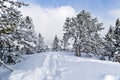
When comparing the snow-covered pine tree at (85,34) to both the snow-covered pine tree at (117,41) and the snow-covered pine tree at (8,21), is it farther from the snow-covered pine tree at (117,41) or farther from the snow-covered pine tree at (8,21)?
the snow-covered pine tree at (8,21)

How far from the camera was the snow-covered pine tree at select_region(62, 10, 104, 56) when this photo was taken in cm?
5066

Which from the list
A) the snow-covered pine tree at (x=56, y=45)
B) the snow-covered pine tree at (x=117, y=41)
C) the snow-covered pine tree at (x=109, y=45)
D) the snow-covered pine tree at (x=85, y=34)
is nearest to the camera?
the snow-covered pine tree at (x=117, y=41)

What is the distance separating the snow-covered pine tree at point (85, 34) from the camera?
50.7m

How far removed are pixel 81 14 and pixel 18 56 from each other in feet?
121

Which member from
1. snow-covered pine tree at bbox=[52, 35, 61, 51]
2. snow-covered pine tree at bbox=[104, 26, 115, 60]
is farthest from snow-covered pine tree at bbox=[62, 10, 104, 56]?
snow-covered pine tree at bbox=[52, 35, 61, 51]

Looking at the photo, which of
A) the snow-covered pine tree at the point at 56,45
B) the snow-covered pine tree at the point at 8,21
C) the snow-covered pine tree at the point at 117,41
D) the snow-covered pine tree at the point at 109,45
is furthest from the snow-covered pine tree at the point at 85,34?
the snow-covered pine tree at the point at 8,21

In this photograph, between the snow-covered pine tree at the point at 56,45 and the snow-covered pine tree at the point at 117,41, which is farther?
the snow-covered pine tree at the point at 56,45

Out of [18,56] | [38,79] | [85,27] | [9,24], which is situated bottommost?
[38,79]

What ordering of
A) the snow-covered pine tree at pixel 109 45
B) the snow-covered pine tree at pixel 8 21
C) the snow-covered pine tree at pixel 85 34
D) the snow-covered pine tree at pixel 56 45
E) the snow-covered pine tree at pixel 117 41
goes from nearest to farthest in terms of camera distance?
the snow-covered pine tree at pixel 8 21 → the snow-covered pine tree at pixel 117 41 → the snow-covered pine tree at pixel 109 45 → the snow-covered pine tree at pixel 85 34 → the snow-covered pine tree at pixel 56 45

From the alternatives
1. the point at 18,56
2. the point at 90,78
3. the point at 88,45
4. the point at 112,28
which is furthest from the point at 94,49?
the point at 90,78

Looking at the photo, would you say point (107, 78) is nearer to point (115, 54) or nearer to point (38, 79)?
point (38, 79)

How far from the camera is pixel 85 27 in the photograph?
51.7 m

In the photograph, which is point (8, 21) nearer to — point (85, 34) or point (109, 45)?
point (109, 45)

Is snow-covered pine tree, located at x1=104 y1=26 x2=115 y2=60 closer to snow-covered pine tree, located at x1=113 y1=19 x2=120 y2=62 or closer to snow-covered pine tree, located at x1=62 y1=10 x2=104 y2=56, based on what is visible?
snow-covered pine tree, located at x1=113 y1=19 x2=120 y2=62
